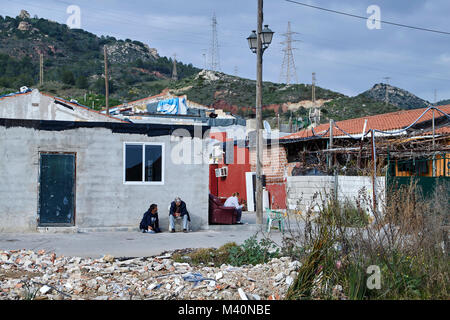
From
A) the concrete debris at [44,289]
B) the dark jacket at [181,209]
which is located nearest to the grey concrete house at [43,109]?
the dark jacket at [181,209]

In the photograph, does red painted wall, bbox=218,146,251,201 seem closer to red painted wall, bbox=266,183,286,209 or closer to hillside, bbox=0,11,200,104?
red painted wall, bbox=266,183,286,209

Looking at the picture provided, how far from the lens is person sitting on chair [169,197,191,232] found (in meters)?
15.4

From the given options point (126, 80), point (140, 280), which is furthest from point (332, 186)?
point (126, 80)

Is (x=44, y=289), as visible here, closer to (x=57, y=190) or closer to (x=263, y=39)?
(x=57, y=190)

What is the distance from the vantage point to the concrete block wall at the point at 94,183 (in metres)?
14.6

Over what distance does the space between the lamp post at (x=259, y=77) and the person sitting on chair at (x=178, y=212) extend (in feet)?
7.96

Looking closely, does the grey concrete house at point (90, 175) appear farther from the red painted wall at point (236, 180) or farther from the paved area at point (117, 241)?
the red painted wall at point (236, 180)

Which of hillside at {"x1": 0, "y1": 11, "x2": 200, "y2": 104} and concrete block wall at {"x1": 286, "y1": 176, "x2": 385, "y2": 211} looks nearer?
concrete block wall at {"x1": 286, "y1": 176, "x2": 385, "y2": 211}

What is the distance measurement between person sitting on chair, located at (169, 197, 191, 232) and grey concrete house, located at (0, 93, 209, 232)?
39cm

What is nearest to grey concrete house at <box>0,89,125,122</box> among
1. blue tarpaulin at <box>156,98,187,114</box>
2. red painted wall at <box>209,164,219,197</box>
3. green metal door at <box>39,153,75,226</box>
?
red painted wall at <box>209,164,219,197</box>

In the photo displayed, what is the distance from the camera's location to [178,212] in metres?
15.6
